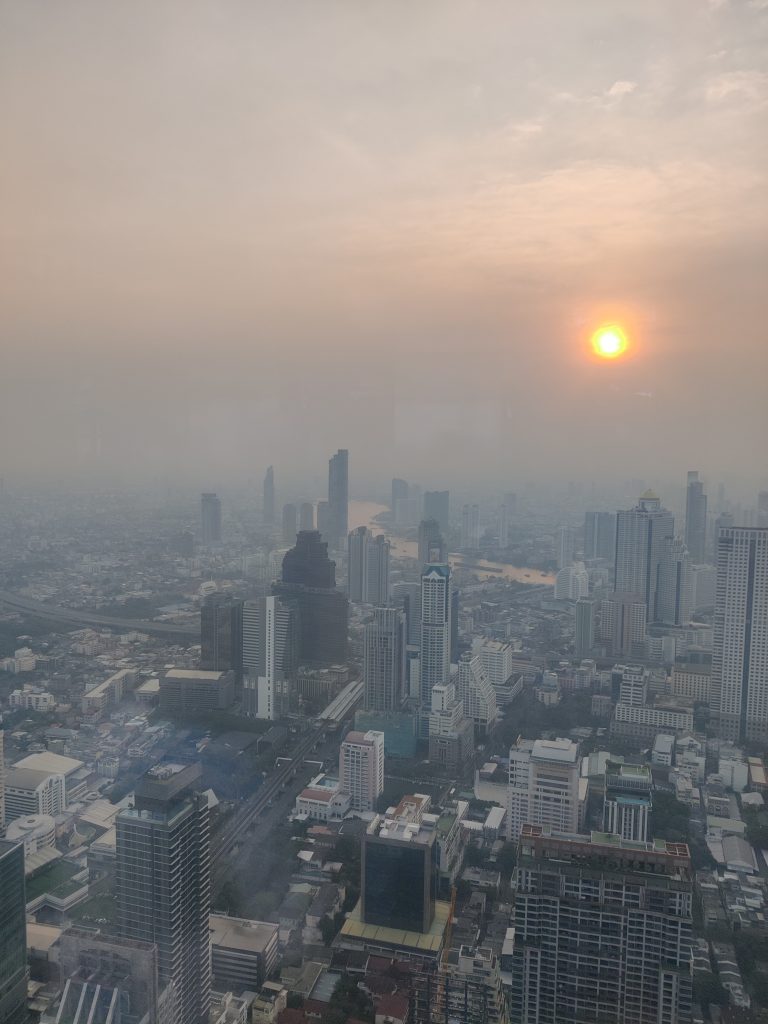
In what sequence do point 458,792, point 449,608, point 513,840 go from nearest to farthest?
point 513,840, point 458,792, point 449,608

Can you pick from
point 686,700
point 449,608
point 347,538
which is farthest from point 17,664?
point 686,700

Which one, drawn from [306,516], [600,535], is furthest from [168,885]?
[600,535]

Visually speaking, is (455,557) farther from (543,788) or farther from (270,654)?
(543,788)

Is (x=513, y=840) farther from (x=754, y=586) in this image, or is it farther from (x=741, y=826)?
(x=754, y=586)

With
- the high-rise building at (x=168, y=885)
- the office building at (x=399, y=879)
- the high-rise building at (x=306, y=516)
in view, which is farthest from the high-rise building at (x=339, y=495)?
the high-rise building at (x=168, y=885)

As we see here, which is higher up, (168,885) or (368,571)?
(368,571)
